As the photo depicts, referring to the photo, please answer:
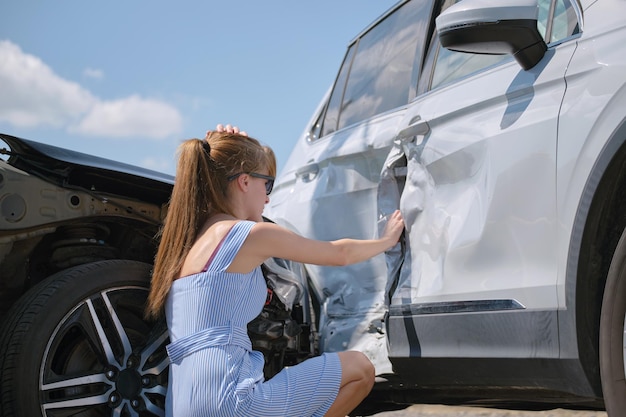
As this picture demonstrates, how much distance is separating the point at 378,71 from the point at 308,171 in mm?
605

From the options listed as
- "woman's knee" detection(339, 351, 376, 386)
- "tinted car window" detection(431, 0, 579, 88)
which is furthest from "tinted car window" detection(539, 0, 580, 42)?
"woman's knee" detection(339, 351, 376, 386)

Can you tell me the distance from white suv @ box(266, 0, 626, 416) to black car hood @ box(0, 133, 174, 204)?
0.91 metres

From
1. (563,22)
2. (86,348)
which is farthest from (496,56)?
(86,348)

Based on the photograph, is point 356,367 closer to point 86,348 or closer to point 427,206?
point 427,206

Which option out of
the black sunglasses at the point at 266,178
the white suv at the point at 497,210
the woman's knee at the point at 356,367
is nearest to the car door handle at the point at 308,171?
the white suv at the point at 497,210

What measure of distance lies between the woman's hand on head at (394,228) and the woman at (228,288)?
14 centimetres

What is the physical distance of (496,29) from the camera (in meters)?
2.38

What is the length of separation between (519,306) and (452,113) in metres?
0.77

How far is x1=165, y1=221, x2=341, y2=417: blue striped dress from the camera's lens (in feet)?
8.21

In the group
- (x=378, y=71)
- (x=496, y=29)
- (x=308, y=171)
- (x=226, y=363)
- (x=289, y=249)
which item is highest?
(x=378, y=71)

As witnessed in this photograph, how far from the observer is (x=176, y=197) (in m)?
2.83

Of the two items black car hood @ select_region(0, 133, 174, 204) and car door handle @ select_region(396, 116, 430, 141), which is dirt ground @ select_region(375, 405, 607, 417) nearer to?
car door handle @ select_region(396, 116, 430, 141)

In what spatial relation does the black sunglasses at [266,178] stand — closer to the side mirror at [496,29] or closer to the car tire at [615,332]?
the side mirror at [496,29]

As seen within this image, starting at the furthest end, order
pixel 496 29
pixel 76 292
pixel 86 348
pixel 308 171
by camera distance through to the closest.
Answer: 1. pixel 308 171
2. pixel 86 348
3. pixel 76 292
4. pixel 496 29
